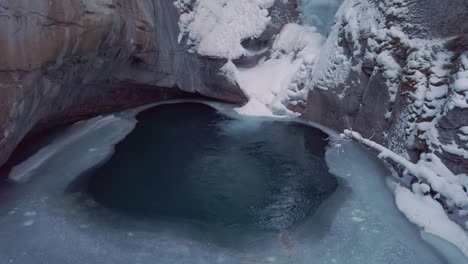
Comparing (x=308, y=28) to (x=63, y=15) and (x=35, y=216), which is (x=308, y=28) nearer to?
(x=63, y=15)

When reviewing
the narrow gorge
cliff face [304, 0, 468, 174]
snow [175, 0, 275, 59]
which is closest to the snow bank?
the narrow gorge

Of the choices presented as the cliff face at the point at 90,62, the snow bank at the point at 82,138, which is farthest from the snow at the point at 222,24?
the snow bank at the point at 82,138

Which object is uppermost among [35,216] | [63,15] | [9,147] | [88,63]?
[63,15]

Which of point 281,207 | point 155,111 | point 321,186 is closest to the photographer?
point 281,207

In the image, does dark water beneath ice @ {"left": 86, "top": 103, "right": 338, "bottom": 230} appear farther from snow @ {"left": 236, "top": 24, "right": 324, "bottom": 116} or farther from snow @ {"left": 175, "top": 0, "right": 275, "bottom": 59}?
snow @ {"left": 175, "top": 0, "right": 275, "bottom": 59}

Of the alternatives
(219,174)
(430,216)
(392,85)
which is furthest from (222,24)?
(430,216)

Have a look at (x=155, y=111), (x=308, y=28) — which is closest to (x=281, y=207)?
(x=155, y=111)
